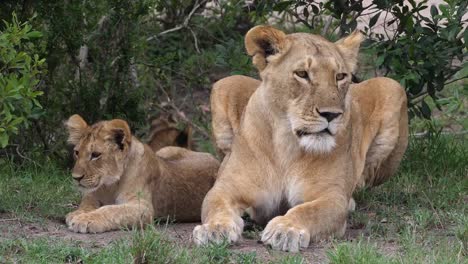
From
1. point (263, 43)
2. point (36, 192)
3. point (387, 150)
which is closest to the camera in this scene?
point (263, 43)

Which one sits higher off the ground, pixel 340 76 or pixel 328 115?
pixel 340 76

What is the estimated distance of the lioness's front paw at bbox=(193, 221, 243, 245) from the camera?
16.8 feet

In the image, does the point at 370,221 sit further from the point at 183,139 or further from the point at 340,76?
the point at 183,139

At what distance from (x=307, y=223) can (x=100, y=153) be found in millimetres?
1358

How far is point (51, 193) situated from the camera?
660cm

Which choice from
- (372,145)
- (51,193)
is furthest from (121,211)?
(372,145)

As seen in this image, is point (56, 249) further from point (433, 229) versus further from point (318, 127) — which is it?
point (433, 229)

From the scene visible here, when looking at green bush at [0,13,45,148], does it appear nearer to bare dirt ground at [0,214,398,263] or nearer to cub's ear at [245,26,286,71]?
bare dirt ground at [0,214,398,263]

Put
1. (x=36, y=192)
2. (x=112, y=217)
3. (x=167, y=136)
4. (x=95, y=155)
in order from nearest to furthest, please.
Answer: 1. (x=112, y=217)
2. (x=95, y=155)
3. (x=36, y=192)
4. (x=167, y=136)

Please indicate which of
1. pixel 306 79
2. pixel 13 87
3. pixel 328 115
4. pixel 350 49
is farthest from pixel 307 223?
pixel 13 87

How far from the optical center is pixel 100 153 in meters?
6.13

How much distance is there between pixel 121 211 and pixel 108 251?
1041 mm

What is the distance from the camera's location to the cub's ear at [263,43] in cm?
565

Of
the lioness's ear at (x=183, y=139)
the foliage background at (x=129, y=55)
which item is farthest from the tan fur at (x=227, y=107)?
the lioness's ear at (x=183, y=139)
